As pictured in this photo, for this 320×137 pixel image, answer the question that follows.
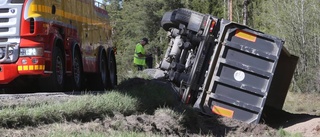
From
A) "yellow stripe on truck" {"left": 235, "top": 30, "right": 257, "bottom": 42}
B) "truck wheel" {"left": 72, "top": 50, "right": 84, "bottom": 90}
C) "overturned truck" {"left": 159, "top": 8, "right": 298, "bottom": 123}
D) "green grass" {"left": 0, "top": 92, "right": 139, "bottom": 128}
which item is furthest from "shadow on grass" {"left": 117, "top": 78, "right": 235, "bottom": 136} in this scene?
"yellow stripe on truck" {"left": 235, "top": 30, "right": 257, "bottom": 42}

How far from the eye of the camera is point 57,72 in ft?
35.4

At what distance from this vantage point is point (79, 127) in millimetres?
7461

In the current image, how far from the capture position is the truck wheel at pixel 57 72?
10484mm

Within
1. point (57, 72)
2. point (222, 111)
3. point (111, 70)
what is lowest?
point (111, 70)

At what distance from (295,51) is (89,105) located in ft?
51.1

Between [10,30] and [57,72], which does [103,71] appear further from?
[10,30]

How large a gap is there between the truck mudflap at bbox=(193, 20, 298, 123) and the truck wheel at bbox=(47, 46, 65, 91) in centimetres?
254

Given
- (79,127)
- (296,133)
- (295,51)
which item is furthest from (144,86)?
(295,51)

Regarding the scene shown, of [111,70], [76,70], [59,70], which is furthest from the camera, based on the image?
[111,70]

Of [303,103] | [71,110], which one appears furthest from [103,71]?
[71,110]

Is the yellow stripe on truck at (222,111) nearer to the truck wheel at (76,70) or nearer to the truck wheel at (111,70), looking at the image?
the truck wheel at (76,70)

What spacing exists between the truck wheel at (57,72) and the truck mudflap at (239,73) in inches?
99.9

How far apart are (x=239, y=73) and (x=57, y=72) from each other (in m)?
3.39

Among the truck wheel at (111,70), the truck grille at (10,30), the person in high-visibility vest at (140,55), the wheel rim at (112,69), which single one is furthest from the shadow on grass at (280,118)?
the person in high-visibility vest at (140,55)
